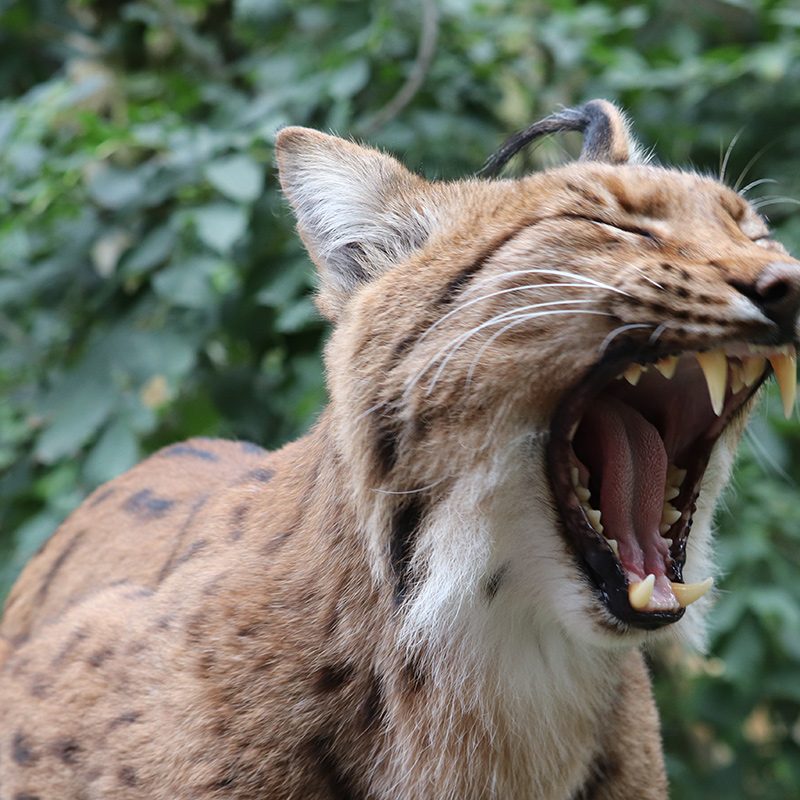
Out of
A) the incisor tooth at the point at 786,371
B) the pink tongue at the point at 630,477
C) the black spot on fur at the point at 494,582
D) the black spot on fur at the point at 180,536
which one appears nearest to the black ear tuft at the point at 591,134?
the pink tongue at the point at 630,477

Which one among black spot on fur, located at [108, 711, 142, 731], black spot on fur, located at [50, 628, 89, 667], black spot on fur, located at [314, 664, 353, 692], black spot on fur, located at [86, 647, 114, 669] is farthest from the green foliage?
black spot on fur, located at [314, 664, 353, 692]

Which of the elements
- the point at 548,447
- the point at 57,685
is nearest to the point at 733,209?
the point at 548,447

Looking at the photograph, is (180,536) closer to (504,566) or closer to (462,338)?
(504,566)

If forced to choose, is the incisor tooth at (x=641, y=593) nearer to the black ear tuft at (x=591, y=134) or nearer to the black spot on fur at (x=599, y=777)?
the black spot on fur at (x=599, y=777)

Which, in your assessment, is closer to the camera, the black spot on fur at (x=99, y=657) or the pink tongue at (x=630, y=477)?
the pink tongue at (x=630, y=477)

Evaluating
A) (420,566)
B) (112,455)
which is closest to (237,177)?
(112,455)

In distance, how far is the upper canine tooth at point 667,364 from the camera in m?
2.73

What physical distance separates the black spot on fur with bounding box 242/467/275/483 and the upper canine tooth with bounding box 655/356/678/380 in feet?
4.31

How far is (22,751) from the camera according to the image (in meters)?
3.46

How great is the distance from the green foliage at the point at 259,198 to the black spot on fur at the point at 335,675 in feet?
6.41

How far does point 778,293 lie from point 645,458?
546mm

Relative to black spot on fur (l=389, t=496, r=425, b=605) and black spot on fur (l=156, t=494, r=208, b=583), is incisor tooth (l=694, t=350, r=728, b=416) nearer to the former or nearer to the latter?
black spot on fur (l=389, t=496, r=425, b=605)

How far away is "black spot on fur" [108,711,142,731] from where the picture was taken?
318cm

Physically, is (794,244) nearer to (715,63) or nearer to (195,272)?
(715,63)
